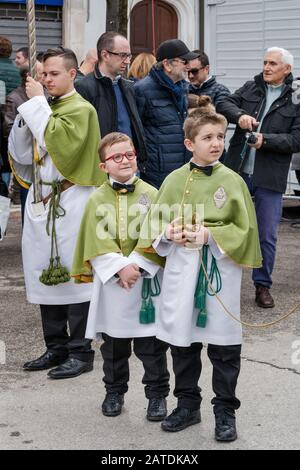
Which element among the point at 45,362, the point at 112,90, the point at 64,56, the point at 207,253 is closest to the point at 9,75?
the point at 112,90

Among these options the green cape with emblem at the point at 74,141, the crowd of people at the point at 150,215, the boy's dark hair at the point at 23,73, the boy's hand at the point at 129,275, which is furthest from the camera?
the boy's dark hair at the point at 23,73

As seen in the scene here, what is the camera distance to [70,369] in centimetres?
599

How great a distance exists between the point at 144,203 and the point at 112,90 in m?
2.19

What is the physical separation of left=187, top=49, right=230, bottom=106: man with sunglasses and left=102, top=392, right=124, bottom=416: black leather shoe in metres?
3.80

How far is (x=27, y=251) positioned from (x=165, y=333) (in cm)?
143

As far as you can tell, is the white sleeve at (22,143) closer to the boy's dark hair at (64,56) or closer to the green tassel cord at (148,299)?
the boy's dark hair at (64,56)

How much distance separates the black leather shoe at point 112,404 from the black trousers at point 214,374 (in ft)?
1.16

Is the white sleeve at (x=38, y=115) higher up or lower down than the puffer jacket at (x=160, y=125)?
higher up

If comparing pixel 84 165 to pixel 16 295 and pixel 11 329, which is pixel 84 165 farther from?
pixel 16 295

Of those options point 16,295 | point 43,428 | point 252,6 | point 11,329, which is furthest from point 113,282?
point 252,6

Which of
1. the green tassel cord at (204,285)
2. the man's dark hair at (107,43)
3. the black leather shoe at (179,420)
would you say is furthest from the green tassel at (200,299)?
the man's dark hair at (107,43)

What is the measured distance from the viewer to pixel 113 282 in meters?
5.18

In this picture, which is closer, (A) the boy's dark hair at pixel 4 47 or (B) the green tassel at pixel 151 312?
(B) the green tassel at pixel 151 312

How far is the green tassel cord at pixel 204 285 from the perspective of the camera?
4.90 meters
